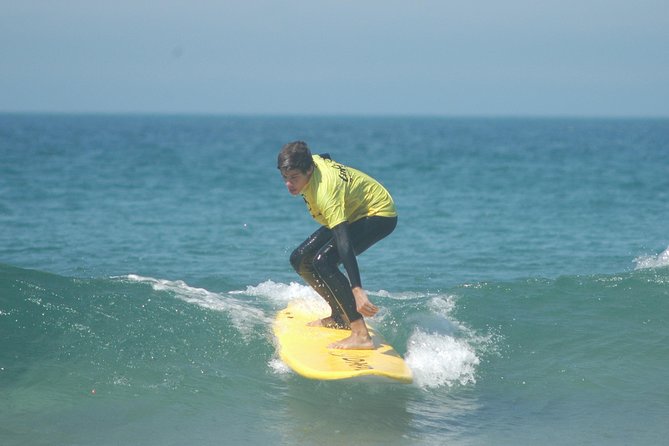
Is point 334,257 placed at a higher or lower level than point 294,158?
lower

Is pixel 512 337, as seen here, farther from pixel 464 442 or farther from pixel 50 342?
pixel 50 342

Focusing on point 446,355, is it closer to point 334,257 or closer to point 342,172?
point 334,257

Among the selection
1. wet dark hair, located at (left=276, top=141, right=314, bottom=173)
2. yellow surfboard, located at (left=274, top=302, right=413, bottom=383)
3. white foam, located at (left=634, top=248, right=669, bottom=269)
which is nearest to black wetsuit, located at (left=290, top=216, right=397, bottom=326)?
yellow surfboard, located at (left=274, top=302, right=413, bottom=383)

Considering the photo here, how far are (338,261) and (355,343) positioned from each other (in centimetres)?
74

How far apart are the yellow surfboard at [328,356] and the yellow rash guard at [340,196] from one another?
1118mm

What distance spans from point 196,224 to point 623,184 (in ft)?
49.8

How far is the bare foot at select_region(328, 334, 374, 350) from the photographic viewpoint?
7.65 m

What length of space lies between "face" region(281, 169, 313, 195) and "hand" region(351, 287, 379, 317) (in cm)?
96

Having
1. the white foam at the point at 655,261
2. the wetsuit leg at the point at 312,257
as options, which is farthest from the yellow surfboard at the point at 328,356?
the white foam at the point at 655,261

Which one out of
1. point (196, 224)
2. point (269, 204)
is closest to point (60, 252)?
point (196, 224)

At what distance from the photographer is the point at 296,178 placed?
281 inches

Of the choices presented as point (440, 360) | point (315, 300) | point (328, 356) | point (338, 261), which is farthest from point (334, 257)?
point (315, 300)

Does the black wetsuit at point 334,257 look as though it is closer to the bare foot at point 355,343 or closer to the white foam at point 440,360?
the bare foot at point 355,343

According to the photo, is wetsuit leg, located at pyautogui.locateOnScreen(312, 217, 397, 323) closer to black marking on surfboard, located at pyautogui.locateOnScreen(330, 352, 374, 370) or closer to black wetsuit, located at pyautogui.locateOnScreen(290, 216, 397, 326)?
black wetsuit, located at pyautogui.locateOnScreen(290, 216, 397, 326)
